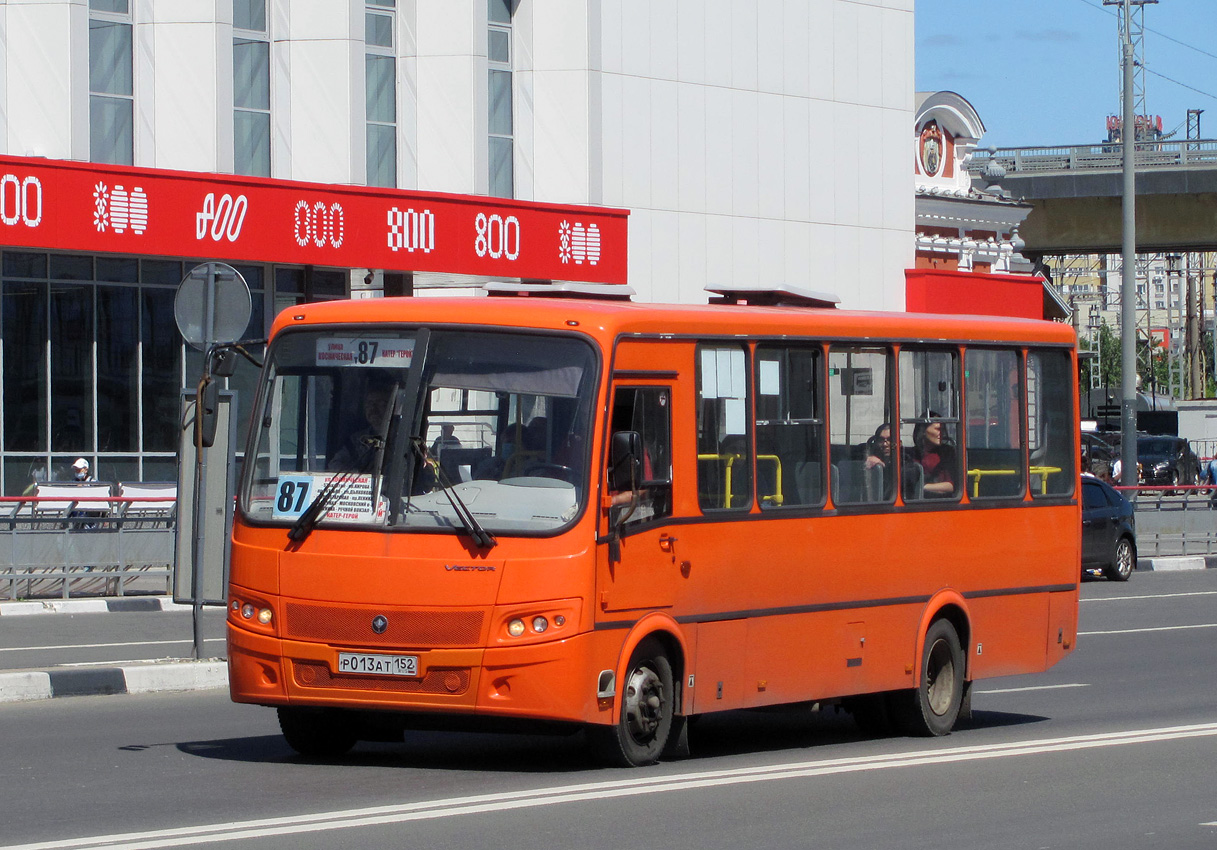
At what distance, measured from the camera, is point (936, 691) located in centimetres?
1177

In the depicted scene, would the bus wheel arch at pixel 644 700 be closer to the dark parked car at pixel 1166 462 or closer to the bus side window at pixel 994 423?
the bus side window at pixel 994 423

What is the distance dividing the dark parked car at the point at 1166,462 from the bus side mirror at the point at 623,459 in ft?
158

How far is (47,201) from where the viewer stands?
84.2 feet

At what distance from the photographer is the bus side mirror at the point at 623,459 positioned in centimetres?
926

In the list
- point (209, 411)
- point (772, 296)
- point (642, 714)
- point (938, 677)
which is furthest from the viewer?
point (938, 677)

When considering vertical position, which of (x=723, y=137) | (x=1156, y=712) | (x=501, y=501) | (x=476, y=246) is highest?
(x=723, y=137)

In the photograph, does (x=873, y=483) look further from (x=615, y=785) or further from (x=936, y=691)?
(x=615, y=785)

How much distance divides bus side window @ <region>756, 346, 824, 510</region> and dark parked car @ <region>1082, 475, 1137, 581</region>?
1656cm

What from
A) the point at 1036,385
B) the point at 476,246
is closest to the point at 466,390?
the point at 1036,385

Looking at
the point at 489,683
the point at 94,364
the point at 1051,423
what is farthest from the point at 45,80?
the point at 489,683

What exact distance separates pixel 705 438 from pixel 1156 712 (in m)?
4.65

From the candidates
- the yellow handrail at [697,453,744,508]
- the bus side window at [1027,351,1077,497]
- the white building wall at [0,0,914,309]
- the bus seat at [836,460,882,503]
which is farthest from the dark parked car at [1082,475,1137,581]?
the yellow handrail at [697,453,744,508]

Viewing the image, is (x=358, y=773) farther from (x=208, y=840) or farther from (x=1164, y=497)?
(x=1164, y=497)

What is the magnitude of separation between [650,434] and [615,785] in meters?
1.78
